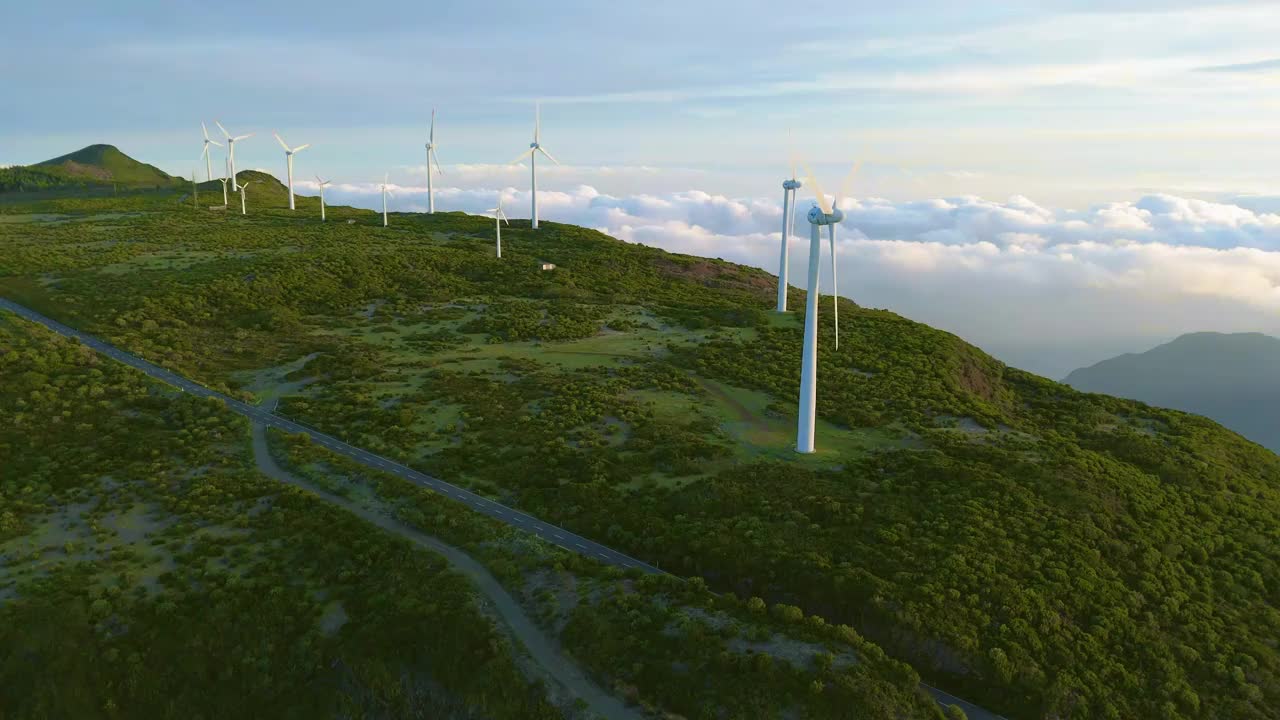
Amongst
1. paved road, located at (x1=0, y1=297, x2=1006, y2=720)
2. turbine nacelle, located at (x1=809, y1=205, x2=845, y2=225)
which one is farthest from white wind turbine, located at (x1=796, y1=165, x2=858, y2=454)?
paved road, located at (x1=0, y1=297, x2=1006, y2=720)

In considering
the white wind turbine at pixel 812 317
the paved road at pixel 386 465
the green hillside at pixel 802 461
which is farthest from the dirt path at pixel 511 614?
the white wind turbine at pixel 812 317

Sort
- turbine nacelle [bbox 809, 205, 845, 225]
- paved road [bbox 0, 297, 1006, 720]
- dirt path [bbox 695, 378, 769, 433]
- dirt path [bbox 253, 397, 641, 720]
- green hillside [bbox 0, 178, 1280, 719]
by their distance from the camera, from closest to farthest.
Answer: dirt path [bbox 253, 397, 641, 720] < green hillside [bbox 0, 178, 1280, 719] < paved road [bbox 0, 297, 1006, 720] < turbine nacelle [bbox 809, 205, 845, 225] < dirt path [bbox 695, 378, 769, 433]

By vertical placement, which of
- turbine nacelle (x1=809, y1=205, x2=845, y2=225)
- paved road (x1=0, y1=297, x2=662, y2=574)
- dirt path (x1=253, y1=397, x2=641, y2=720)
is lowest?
dirt path (x1=253, y1=397, x2=641, y2=720)

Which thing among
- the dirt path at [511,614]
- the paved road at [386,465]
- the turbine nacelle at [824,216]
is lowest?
the dirt path at [511,614]

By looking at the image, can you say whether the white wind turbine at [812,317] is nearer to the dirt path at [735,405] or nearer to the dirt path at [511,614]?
the dirt path at [735,405]

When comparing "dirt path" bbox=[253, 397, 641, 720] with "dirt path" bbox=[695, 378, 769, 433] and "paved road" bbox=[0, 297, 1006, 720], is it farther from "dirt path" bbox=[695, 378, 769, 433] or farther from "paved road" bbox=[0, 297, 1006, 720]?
"dirt path" bbox=[695, 378, 769, 433]

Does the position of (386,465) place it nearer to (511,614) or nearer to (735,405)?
(511,614)

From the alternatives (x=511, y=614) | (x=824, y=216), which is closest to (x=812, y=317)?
(x=824, y=216)
